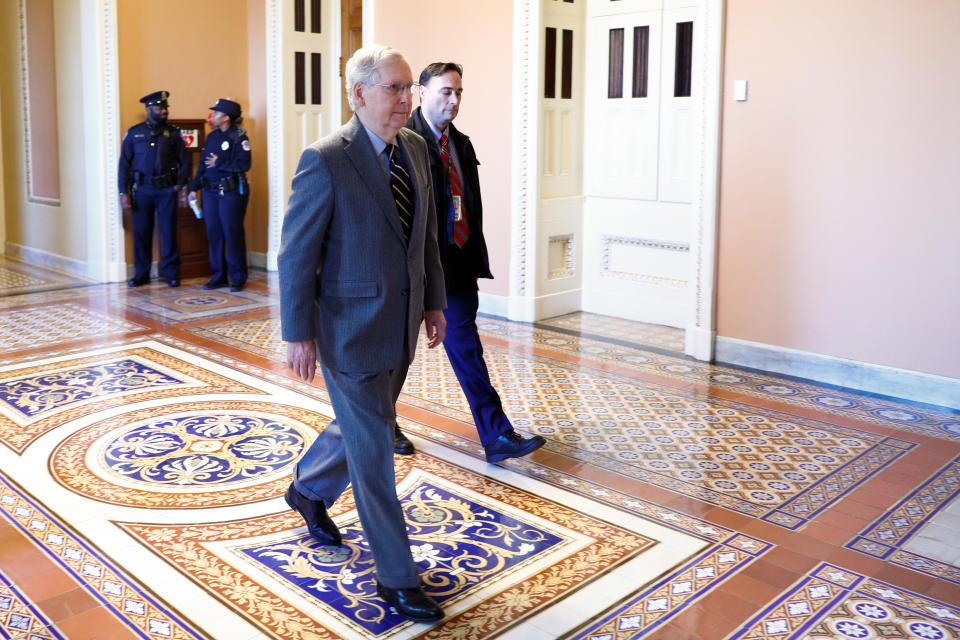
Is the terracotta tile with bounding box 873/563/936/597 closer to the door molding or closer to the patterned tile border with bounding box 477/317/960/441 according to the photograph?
the patterned tile border with bounding box 477/317/960/441

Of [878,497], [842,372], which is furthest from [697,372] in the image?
[878,497]

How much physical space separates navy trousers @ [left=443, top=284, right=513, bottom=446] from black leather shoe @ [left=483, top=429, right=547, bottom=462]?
0.07 ft

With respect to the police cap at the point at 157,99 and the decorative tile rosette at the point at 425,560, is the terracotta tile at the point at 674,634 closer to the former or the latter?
the decorative tile rosette at the point at 425,560

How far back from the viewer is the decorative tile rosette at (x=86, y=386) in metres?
4.59

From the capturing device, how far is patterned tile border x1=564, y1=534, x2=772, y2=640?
273 centimetres

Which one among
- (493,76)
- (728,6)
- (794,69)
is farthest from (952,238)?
(493,76)

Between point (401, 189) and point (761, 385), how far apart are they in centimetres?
331

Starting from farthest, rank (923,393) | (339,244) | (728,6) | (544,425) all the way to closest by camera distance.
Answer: (728,6) → (923,393) → (544,425) → (339,244)

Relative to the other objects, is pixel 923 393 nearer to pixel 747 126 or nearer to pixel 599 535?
pixel 747 126

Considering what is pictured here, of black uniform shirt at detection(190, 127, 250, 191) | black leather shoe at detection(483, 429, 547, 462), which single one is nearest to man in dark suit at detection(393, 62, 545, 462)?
black leather shoe at detection(483, 429, 547, 462)

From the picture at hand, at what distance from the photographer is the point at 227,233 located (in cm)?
837

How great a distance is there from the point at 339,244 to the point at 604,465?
1912mm

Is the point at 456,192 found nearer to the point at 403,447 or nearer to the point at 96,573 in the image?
the point at 403,447

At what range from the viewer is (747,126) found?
5574 millimetres
